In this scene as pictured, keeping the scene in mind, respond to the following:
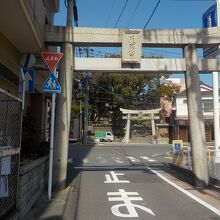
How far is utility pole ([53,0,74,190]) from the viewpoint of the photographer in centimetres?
1263

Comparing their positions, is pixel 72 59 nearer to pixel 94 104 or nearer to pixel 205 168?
pixel 205 168

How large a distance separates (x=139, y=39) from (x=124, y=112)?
144 ft

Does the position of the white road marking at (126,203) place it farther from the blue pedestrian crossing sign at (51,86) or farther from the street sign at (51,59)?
the street sign at (51,59)

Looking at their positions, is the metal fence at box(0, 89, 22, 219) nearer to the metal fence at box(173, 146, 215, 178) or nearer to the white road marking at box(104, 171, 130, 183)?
the white road marking at box(104, 171, 130, 183)

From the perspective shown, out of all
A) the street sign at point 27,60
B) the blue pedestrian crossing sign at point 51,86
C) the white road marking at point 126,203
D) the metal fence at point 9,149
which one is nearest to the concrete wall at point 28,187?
the metal fence at point 9,149

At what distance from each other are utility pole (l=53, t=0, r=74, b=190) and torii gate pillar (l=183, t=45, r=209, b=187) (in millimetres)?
4052

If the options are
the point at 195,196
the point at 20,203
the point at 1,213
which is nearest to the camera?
the point at 1,213

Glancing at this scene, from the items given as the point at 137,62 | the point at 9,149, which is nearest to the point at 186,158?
the point at 137,62

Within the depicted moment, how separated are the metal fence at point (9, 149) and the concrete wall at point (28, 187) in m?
0.39

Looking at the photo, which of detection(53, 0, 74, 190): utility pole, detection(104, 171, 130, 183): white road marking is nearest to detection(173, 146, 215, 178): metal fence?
detection(104, 171, 130, 183): white road marking

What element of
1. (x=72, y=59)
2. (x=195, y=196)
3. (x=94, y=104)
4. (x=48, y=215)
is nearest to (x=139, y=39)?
(x=72, y=59)

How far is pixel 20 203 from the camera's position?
780 cm

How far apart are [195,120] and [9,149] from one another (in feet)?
26.3

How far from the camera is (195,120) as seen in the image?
13422mm
